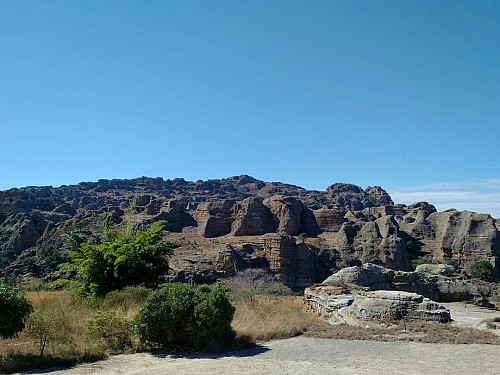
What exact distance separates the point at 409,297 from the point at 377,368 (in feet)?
20.1

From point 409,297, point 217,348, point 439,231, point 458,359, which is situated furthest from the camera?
point 439,231

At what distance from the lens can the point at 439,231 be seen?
60656 mm

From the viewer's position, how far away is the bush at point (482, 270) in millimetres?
46531

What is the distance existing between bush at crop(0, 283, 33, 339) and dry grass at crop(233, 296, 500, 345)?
510 cm

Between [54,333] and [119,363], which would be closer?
[119,363]

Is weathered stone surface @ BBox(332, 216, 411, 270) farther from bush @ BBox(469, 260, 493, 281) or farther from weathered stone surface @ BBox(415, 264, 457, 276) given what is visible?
weathered stone surface @ BBox(415, 264, 457, 276)

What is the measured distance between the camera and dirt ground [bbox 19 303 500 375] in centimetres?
746

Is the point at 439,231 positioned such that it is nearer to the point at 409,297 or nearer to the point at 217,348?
the point at 409,297

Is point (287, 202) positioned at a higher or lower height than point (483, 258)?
higher

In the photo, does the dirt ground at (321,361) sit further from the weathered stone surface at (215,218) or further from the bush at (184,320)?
the weathered stone surface at (215,218)

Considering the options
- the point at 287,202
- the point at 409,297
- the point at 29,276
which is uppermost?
the point at 287,202

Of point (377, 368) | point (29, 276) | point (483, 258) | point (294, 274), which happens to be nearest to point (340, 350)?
point (377, 368)

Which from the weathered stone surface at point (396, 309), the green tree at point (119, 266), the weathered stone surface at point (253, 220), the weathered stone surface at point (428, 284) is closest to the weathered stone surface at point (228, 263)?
the weathered stone surface at point (253, 220)

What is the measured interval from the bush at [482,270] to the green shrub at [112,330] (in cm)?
4567
